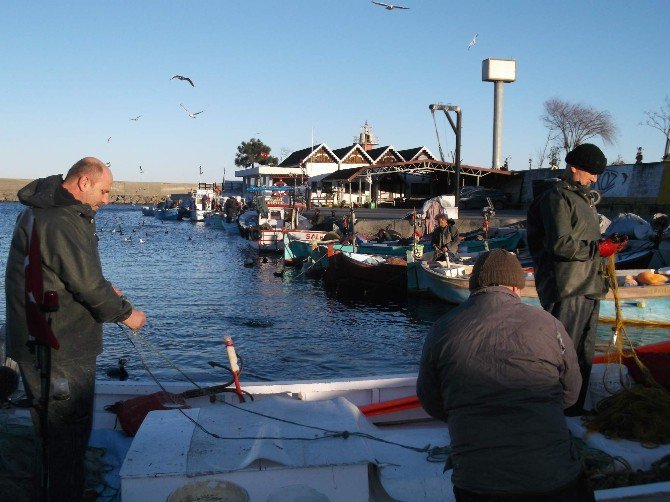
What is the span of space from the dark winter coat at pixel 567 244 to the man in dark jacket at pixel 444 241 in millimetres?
13025

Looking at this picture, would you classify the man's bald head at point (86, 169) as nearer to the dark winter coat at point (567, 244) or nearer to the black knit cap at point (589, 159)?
the dark winter coat at point (567, 244)

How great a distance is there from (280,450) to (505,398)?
1774 millimetres

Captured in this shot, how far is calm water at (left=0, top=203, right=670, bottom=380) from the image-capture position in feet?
39.0

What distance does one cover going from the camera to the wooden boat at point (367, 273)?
62.2 ft

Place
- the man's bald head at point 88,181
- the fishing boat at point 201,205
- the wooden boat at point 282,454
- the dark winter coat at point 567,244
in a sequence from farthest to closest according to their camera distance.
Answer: the fishing boat at point 201,205 → the dark winter coat at point 567,244 → the wooden boat at point 282,454 → the man's bald head at point 88,181

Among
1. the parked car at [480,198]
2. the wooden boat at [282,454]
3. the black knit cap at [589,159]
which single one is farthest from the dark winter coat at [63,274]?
the parked car at [480,198]

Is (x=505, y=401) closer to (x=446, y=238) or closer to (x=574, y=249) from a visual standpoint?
(x=574, y=249)

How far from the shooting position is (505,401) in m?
2.44

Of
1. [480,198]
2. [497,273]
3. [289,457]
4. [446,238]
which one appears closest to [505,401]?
[497,273]

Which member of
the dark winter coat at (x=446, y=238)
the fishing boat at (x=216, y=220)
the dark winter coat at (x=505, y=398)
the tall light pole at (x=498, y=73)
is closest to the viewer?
the dark winter coat at (x=505, y=398)

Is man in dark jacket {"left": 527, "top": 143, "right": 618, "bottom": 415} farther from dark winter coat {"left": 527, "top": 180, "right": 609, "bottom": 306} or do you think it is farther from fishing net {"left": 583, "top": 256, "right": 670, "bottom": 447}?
fishing net {"left": 583, "top": 256, "right": 670, "bottom": 447}

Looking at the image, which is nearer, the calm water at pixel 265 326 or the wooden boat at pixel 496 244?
the calm water at pixel 265 326

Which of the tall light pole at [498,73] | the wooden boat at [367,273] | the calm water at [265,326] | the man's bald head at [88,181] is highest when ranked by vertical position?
the tall light pole at [498,73]

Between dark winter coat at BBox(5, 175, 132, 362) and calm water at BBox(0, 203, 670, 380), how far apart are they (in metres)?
7.09
